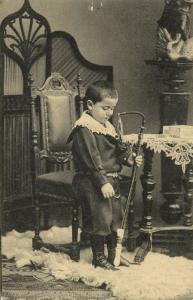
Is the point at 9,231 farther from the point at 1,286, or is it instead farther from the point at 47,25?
the point at 47,25

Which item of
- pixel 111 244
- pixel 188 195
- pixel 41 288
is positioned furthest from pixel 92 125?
pixel 41 288

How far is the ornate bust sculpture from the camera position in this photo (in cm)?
337

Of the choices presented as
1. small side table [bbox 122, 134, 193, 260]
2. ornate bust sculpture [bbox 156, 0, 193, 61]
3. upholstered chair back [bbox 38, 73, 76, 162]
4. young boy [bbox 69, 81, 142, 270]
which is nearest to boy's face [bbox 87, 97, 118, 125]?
young boy [bbox 69, 81, 142, 270]

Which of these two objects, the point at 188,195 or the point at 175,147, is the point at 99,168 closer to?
the point at 175,147

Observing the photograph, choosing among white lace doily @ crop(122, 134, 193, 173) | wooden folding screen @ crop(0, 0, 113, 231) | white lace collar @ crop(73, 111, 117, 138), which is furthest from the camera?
wooden folding screen @ crop(0, 0, 113, 231)

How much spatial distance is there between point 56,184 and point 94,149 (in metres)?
0.36

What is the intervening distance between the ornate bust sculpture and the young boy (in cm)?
78

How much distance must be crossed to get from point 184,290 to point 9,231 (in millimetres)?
A: 1096

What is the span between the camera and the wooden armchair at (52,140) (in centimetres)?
303

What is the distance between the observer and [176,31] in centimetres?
341

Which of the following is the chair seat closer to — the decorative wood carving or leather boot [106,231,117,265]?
leather boot [106,231,117,265]

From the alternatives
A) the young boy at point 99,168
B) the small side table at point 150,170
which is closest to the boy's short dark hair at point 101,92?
the young boy at point 99,168

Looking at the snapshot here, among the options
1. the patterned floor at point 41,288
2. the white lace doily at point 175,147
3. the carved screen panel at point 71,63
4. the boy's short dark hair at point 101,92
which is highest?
the carved screen panel at point 71,63

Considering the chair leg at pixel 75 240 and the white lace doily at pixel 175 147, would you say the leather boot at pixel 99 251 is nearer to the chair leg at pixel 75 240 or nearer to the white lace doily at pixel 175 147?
the chair leg at pixel 75 240
